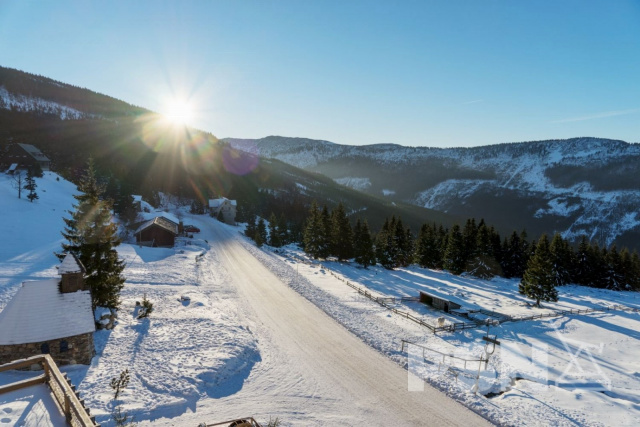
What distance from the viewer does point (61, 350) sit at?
1650 centimetres

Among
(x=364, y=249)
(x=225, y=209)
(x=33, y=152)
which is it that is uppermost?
(x=33, y=152)

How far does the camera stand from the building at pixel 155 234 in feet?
179

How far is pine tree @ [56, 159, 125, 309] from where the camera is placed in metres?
21.5

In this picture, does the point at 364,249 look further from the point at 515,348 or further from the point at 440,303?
the point at 515,348

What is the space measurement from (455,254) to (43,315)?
59.1 m

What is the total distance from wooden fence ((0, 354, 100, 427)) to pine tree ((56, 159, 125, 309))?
15.8 meters

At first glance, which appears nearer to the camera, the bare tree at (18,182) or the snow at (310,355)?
the snow at (310,355)

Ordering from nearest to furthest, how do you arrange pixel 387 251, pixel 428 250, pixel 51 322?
pixel 51 322
pixel 387 251
pixel 428 250

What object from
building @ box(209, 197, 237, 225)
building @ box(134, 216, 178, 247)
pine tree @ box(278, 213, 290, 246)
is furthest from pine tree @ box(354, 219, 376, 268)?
building @ box(209, 197, 237, 225)

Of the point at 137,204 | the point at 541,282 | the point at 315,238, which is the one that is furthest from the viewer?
the point at 137,204

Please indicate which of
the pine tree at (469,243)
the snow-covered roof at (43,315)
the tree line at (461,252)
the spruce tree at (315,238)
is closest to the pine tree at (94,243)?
the snow-covered roof at (43,315)

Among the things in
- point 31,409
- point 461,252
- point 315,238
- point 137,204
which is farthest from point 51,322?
point 137,204

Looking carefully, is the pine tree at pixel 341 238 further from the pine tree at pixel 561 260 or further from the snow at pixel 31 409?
the snow at pixel 31 409

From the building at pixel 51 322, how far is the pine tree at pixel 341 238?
43623 mm
